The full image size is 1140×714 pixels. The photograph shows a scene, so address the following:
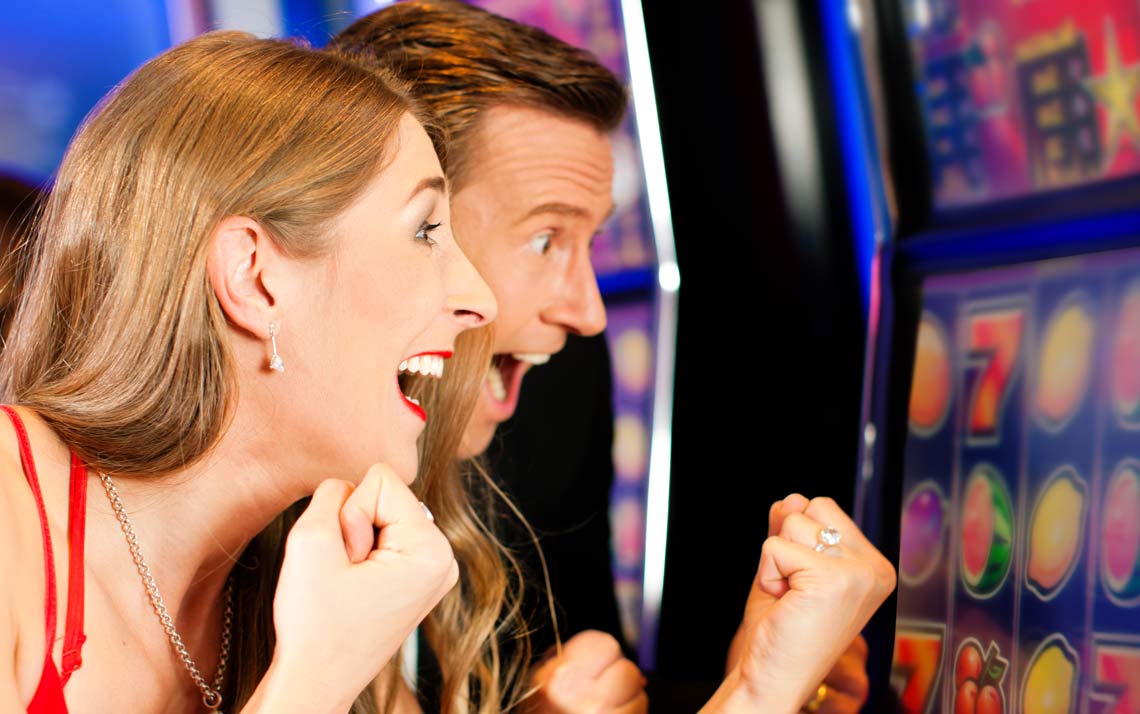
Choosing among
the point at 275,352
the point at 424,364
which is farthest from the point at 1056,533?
the point at 275,352

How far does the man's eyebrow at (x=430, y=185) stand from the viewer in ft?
4.01

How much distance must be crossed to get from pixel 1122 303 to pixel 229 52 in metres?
0.88

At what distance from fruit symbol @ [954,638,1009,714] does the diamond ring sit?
150 millimetres

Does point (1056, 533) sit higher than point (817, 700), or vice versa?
point (1056, 533)

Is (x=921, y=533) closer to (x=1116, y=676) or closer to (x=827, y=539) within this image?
(x=827, y=539)

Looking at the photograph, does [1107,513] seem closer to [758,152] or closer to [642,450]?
[758,152]

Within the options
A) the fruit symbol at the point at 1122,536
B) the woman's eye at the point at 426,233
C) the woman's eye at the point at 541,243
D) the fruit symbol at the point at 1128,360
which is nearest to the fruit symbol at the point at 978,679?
the fruit symbol at the point at 1122,536

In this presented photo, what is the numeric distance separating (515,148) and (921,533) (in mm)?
730

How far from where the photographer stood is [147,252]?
3.67 feet

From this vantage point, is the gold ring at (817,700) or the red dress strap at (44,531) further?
the gold ring at (817,700)

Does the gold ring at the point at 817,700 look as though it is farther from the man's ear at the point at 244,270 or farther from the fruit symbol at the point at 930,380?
the man's ear at the point at 244,270

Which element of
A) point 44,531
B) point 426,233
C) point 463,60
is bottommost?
point 44,531

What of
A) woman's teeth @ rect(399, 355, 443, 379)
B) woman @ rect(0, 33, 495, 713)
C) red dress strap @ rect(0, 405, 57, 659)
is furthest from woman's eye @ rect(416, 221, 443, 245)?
red dress strap @ rect(0, 405, 57, 659)

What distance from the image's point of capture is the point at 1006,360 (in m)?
1.12
